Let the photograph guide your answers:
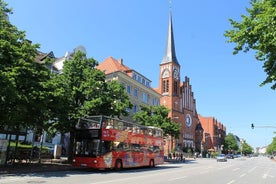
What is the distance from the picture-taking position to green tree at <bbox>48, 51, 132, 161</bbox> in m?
25.4

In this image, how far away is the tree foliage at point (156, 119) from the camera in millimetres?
44812

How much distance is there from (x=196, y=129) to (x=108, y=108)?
8104cm

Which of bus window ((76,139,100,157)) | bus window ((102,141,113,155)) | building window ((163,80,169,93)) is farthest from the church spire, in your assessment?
bus window ((76,139,100,157))

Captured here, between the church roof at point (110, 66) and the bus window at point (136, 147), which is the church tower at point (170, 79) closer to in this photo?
the church roof at point (110, 66)

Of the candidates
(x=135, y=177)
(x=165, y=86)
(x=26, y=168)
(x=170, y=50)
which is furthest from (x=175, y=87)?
(x=135, y=177)

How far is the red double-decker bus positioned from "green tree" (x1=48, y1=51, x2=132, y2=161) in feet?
8.28

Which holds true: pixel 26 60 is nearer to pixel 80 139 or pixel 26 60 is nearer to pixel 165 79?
pixel 80 139

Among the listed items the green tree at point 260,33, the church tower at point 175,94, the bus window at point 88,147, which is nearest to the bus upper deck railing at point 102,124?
the bus window at point 88,147

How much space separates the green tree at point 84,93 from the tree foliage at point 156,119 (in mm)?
16220

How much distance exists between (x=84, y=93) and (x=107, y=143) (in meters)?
6.25

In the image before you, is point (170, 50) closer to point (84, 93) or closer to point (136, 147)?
point (84, 93)

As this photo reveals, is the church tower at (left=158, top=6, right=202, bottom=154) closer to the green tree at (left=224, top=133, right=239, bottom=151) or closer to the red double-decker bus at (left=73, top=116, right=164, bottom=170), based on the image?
the green tree at (left=224, top=133, right=239, bottom=151)

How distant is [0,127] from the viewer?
67.8ft

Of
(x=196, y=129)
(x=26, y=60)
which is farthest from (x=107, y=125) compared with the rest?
(x=196, y=129)
